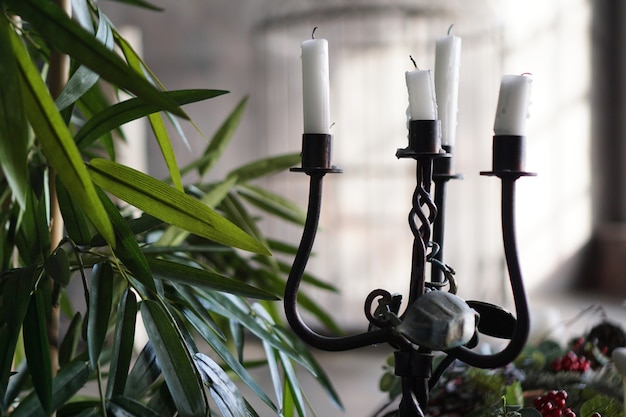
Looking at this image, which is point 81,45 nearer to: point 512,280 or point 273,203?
point 512,280

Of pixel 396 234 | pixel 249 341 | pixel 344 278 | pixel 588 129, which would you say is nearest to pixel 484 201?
pixel 396 234

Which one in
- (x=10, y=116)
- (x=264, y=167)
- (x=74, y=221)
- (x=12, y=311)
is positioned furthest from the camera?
(x=264, y=167)

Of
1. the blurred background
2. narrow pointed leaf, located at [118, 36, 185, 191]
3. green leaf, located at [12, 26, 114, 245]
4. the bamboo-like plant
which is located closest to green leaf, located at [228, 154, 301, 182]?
the bamboo-like plant

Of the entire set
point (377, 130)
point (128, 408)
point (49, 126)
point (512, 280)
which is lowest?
point (128, 408)

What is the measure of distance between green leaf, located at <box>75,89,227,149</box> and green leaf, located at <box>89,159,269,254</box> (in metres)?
0.07

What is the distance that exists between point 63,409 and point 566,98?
471 cm

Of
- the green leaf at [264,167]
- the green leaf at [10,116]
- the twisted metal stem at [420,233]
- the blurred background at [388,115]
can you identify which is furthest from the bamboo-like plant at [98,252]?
the blurred background at [388,115]

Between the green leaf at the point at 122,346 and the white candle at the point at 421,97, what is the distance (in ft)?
0.87

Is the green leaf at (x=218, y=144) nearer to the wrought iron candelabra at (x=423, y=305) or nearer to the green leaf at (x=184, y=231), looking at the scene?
the green leaf at (x=184, y=231)

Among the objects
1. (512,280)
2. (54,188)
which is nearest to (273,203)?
(54,188)

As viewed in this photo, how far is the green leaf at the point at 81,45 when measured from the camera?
0.42 m

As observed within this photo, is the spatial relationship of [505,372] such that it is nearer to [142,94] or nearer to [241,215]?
[241,215]

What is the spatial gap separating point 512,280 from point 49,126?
318 millimetres

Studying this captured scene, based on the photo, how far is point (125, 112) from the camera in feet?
2.01
